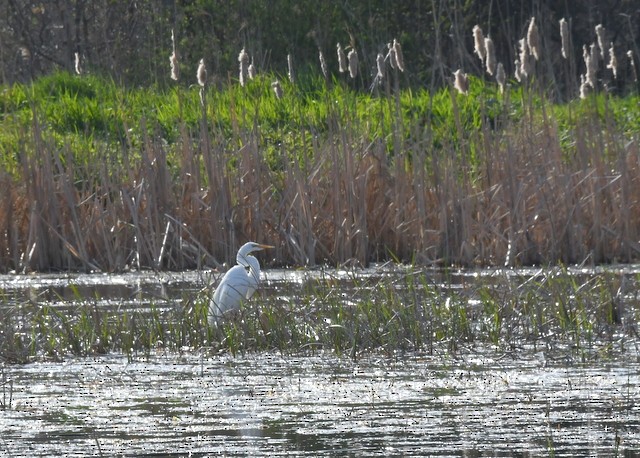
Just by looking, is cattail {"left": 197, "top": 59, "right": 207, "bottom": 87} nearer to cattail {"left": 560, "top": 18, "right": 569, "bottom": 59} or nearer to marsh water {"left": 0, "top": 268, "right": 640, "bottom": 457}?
cattail {"left": 560, "top": 18, "right": 569, "bottom": 59}

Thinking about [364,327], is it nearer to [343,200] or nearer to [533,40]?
[343,200]

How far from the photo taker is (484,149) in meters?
8.41

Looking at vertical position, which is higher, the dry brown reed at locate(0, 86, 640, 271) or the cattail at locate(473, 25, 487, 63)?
the cattail at locate(473, 25, 487, 63)

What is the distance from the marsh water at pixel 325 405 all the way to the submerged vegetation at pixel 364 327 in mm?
87

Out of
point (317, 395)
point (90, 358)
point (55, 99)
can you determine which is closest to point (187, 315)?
point (90, 358)

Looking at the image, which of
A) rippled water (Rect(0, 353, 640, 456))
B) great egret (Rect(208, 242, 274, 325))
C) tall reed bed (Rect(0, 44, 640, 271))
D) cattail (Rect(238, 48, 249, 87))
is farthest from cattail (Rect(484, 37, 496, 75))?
rippled water (Rect(0, 353, 640, 456))

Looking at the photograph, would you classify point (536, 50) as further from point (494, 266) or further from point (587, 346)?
point (587, 346)

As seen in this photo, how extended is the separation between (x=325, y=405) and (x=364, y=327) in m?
1.00

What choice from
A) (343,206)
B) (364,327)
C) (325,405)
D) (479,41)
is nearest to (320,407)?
(325,405)

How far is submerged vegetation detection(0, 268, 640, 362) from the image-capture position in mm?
5293

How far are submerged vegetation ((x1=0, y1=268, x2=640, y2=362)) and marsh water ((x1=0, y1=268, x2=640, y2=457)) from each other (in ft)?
0.29

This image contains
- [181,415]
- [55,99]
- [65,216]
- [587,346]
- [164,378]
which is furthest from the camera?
[55,99]

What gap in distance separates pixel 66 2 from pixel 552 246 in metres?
9.45

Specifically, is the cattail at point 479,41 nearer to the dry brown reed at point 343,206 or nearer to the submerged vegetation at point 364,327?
the dry brown reed at point 343,206
